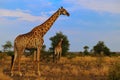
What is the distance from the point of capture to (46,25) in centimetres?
1906

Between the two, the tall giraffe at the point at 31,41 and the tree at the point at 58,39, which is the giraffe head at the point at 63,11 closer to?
the tall giraffe at the point at 31,41

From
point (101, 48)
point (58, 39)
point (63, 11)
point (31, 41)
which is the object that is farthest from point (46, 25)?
point (101, 48)

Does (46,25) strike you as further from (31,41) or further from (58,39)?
(58,39)

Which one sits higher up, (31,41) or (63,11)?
(63,11)

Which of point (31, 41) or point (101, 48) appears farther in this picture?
point (101, 48)

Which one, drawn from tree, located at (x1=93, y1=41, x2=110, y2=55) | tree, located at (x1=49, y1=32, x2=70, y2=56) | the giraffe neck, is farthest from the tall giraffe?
tree, located at (x1=93, y1=41, x2=110, y2=55)

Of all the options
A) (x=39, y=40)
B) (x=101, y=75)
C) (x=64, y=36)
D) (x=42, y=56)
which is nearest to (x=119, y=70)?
(x=101, y=75)

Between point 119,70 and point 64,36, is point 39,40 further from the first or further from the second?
point 64,36

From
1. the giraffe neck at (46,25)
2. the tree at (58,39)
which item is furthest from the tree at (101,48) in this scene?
the giraffe neck at (46,25)

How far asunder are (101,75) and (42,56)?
19949 mm

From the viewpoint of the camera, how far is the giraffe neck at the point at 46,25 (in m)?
18.7

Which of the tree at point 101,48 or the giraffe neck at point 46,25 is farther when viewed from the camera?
the tree at point 101,48

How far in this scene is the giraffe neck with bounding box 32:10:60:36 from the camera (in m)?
18.7

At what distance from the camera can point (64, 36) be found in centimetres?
4712
